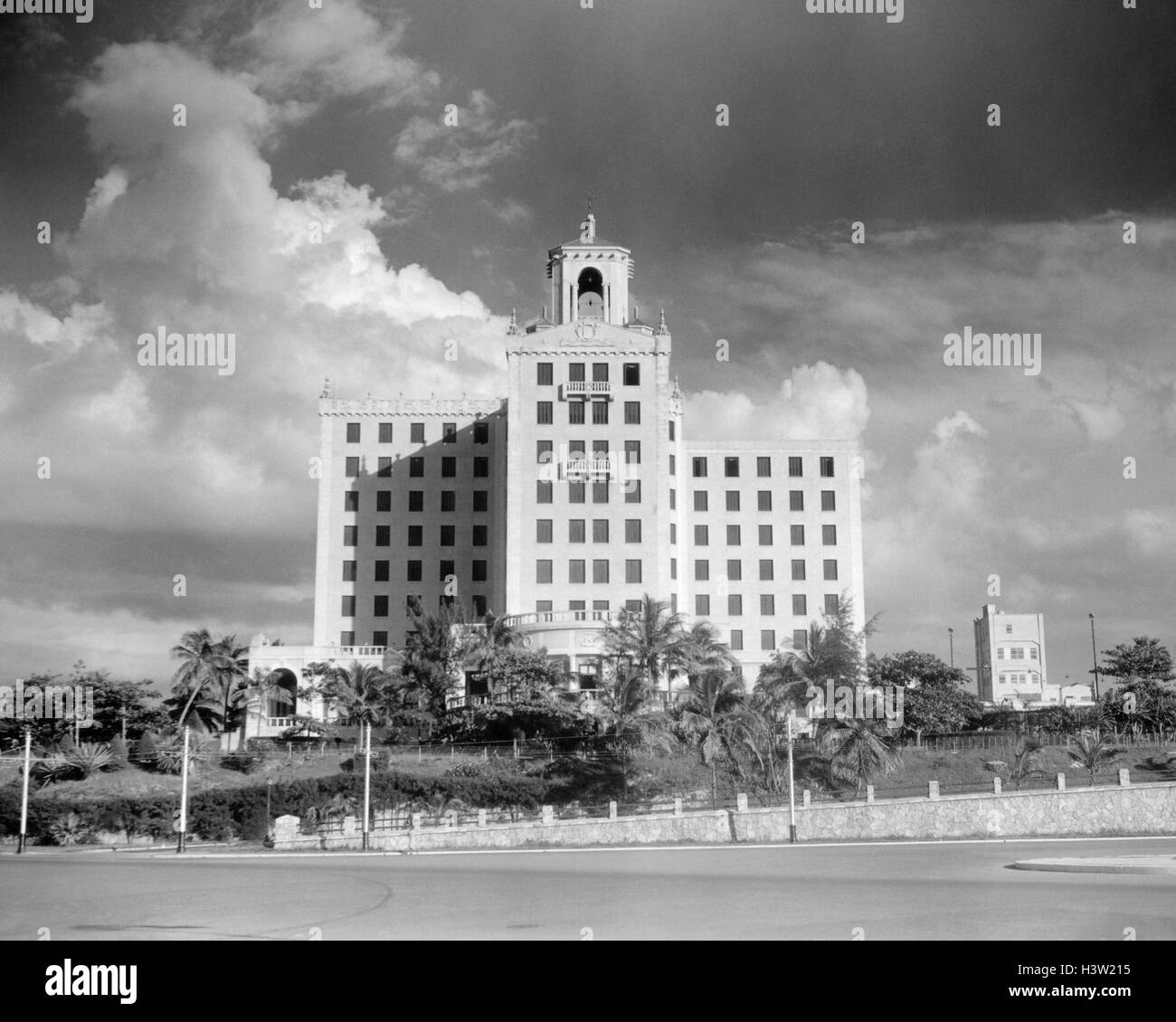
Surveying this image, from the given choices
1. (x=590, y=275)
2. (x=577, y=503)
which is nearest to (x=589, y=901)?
(x=577, y=503)

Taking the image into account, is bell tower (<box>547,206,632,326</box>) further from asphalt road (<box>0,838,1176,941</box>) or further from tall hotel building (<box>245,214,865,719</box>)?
asphalt road (<box>0,838,1176,941</box>)

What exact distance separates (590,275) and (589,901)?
63970mm

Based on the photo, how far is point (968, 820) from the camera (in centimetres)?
5038

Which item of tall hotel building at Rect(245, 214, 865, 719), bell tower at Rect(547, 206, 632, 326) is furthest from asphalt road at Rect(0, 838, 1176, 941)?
bell tower at Rect(547, 206, 632, 326)

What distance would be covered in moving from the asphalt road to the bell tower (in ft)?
165

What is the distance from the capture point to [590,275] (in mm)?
81125

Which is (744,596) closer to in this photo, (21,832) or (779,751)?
(779,751)

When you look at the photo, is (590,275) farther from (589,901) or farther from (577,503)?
(589,901)

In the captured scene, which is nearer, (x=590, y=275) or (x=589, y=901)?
(x=589, y=901)

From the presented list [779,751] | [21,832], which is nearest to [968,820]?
[779,751]

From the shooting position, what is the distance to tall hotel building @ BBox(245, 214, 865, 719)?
74062mm
